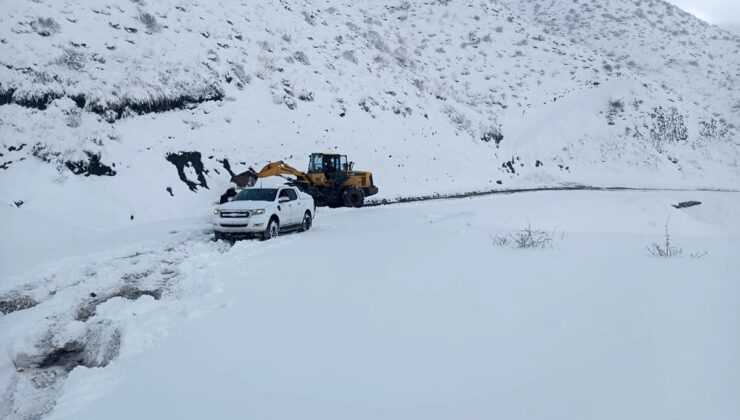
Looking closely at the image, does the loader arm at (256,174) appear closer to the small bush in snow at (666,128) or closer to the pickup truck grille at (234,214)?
the pickup truck grille at (234,214)

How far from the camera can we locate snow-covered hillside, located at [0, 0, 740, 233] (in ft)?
55.2

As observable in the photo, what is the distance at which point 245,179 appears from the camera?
19.9 meters

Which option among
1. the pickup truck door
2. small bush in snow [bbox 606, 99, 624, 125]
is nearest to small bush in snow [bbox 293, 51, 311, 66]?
the pickup truck door

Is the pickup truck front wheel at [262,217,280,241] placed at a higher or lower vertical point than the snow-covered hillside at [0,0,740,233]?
lower

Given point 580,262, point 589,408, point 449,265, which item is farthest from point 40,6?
point 589,408

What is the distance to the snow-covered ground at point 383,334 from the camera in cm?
430

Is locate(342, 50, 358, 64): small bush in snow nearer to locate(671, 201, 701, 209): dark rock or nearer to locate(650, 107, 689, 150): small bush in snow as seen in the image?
locate(671, 201, 701, 209): dark rock

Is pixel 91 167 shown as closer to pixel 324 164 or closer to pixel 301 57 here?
pixel 324 164

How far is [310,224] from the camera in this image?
17172 millimetres

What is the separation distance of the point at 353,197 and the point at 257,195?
7.43m

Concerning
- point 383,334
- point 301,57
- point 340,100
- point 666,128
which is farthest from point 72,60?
point 666,128

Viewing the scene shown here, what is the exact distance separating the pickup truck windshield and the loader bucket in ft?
15.6

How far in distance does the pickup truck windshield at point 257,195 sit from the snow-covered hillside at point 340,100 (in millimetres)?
3576

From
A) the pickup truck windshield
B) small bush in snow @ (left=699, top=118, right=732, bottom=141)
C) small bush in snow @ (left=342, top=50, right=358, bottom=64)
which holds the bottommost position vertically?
the pickup truck windshield
